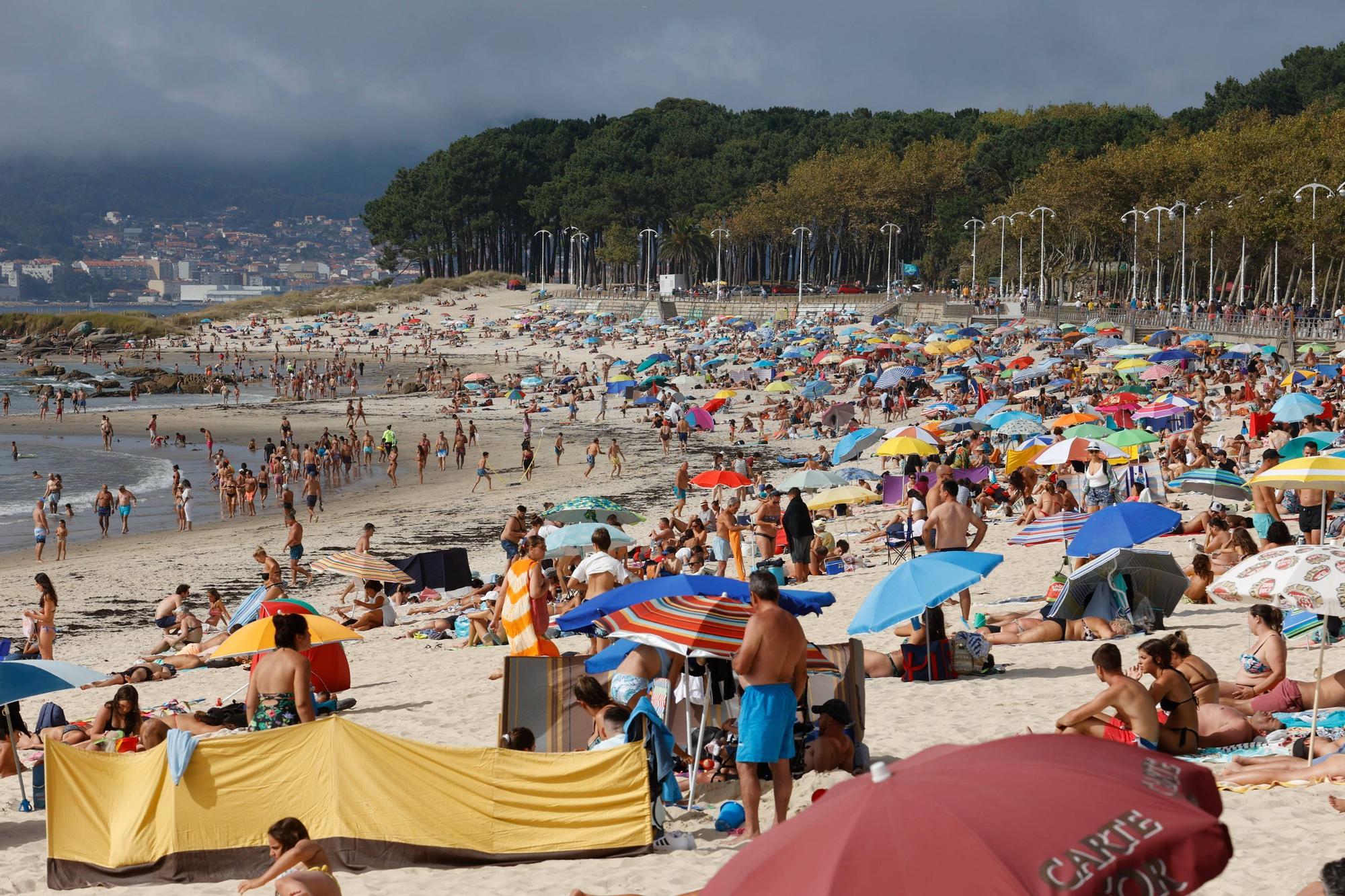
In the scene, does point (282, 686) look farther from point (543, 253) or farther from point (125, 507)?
point (543, 253)

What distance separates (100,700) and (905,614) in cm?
742

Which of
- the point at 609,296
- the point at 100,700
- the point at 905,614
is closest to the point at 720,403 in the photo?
the point at 100,700

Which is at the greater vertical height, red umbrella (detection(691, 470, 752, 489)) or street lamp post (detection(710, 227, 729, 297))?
street lamp post (detection(710, 227, 729, 297))

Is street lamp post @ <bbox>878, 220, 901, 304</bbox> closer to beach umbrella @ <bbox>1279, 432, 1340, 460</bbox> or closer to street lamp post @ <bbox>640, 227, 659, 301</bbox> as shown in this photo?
street lamp post @ <bbox>640, 227, 659, 301</bbox>

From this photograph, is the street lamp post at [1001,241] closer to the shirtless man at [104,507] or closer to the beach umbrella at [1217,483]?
the shirtless man at [104,507]

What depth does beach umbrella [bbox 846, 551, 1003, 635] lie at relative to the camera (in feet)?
27.3

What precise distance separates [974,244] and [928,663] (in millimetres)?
65564

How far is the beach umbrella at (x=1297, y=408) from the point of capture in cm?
1831

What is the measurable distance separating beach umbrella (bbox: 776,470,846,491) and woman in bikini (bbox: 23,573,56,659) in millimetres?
8905

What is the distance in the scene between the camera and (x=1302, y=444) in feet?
49.2

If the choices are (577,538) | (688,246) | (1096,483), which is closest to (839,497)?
(1096,483)

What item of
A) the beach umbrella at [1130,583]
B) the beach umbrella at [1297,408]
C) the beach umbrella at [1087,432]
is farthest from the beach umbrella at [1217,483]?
the beach umbrella at [1130,583]

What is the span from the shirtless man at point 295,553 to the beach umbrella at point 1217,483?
11.7m

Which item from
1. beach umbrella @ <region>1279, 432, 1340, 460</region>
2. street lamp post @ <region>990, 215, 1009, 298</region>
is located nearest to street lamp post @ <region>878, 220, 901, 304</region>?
street lamp post @ <region>990, 215, 1009, 298</region>
